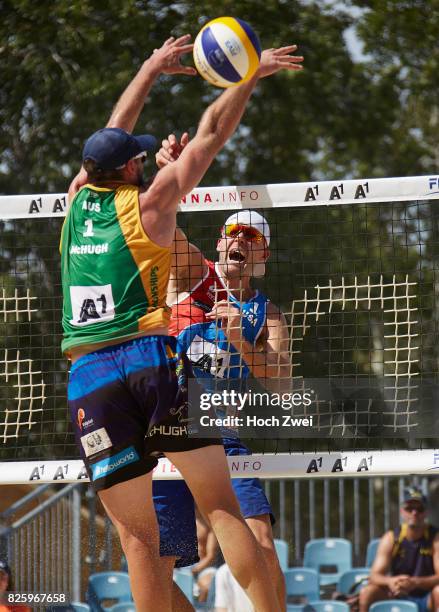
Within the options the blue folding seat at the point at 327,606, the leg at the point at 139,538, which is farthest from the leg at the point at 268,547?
the blue folding seat at the point at 327,606

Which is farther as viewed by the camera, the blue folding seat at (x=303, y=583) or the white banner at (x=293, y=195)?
the blue folding seat at (x=303, y=583)

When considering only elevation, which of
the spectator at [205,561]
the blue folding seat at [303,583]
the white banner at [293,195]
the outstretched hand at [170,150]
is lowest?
the blue folding seat at [303,583]

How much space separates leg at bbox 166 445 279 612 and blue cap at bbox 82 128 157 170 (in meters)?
1.45

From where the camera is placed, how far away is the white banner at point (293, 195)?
640 cm

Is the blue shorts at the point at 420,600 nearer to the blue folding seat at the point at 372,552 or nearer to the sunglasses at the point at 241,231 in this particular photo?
the blue folding seat at the point at 372,552

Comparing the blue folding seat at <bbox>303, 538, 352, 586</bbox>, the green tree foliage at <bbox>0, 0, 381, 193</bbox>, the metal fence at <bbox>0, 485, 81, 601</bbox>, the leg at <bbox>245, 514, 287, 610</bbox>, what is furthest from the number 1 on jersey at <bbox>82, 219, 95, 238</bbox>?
the green tree foliage at <bbox>0, 0, 381, 193</bbox>

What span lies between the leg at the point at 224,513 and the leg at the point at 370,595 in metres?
5.46

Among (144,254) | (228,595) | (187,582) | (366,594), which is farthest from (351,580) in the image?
(144,254)

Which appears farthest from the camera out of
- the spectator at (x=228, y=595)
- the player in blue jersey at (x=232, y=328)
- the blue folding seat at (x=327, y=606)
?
the blue folding seat at (x=327, y=606)

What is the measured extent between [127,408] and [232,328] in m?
1.37

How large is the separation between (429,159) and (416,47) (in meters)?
2.79

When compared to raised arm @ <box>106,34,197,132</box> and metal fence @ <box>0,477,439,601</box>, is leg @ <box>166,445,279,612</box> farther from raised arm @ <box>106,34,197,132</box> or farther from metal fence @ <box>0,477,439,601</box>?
metal fence @ <box>0,477,439,601</box>

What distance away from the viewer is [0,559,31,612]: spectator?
22.4 feet

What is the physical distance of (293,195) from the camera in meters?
6.52
